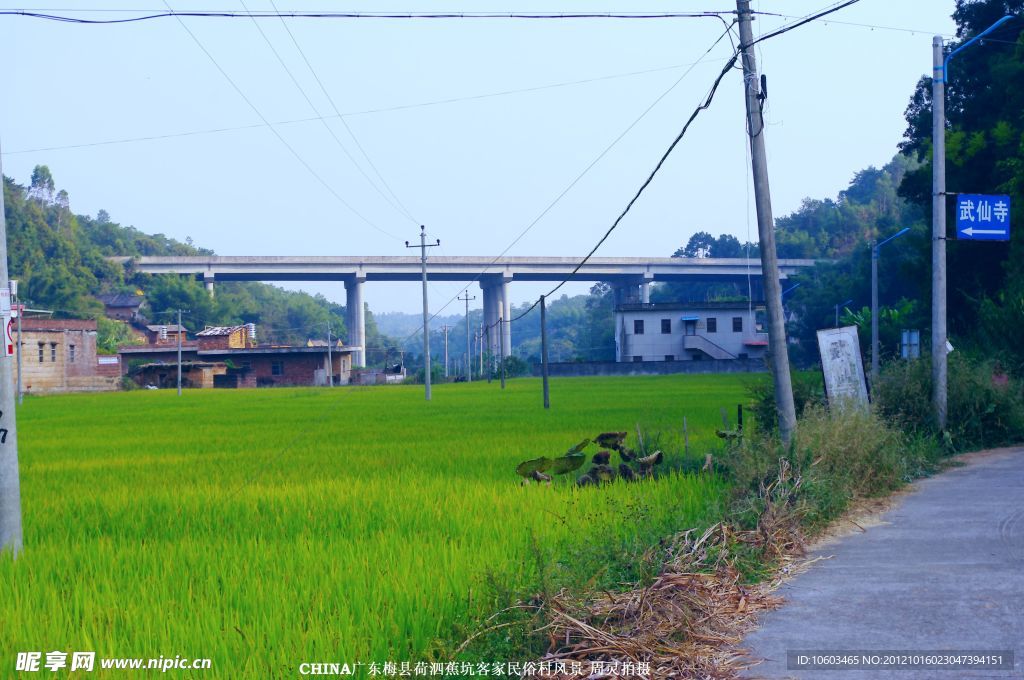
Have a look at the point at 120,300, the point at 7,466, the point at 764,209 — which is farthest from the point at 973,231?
the point at 120,300

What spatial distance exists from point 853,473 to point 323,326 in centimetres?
13842

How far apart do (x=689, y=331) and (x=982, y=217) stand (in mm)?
75841

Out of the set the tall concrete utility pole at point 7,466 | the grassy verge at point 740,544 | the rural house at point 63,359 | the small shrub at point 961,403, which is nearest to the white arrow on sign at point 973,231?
the small shrub at point 961,403

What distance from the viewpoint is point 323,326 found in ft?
481

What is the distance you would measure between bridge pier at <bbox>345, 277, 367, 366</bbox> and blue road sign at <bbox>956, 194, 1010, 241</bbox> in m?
86.2

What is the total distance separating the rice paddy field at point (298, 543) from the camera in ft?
17.8

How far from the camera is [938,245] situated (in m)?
18.2

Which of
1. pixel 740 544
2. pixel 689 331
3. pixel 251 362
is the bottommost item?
pixel 740 544

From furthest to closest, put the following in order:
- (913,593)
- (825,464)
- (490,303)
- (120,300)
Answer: (490,303) → (120,300) → (825,464) → (913,593)

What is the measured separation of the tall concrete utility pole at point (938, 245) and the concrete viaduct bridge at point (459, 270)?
253 feet

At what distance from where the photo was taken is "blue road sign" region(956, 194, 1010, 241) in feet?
58.9

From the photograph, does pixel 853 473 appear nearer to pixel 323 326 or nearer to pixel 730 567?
pixel 730 567

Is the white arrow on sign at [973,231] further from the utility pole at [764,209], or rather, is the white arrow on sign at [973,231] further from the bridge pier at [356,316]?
the bridge pier at [356,316]

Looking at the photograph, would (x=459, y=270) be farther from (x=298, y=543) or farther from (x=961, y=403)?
(x=298, y=543)
